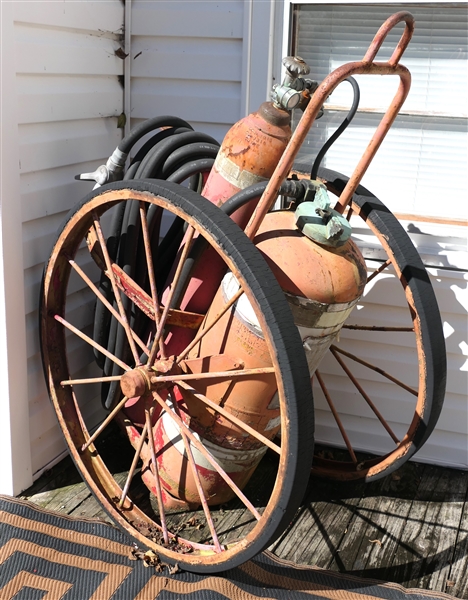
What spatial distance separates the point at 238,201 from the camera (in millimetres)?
2068

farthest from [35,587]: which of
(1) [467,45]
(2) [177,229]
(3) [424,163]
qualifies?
(1) [467,45]

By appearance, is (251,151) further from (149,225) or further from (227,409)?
(227,409)

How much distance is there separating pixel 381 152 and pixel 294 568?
1.66 metres

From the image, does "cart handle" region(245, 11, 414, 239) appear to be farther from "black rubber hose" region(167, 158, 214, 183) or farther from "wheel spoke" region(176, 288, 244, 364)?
"black rubber hose" region(167, 158, 214, 183)

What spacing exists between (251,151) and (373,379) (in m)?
1.25

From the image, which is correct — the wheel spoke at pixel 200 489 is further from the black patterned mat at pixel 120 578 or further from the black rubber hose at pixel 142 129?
the black rubber hose at pixel 142 129

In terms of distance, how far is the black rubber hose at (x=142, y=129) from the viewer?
2.40m

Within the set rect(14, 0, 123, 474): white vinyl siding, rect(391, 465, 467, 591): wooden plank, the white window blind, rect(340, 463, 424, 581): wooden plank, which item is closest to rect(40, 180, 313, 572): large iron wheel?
rect(14, 0, 123, 474): white vinyl siding

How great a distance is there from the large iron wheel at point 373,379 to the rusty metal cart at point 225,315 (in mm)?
15

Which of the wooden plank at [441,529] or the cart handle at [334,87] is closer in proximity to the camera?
the cart handle at [334,87]

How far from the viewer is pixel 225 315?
2.17 meters

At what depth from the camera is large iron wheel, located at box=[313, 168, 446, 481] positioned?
2.37 m

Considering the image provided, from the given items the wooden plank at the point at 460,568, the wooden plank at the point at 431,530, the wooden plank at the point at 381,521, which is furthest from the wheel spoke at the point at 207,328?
the wooden plank at the point at 460,568

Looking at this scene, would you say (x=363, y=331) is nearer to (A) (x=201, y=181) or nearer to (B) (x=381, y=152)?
(B) (x=381, y=152)
